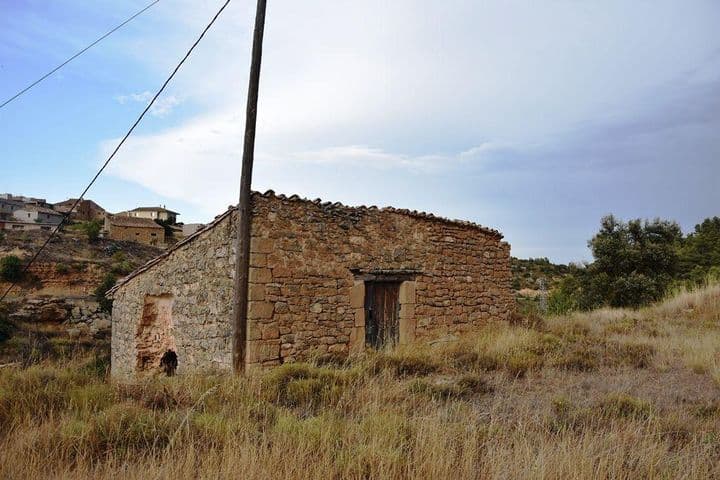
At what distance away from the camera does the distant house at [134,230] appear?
44.4 metres

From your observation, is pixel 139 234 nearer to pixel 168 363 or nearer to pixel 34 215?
pixel 34 215

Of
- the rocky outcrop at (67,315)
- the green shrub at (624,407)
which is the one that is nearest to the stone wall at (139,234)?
the rocky outcrop at (67,315)

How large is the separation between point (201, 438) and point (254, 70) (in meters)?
6.08

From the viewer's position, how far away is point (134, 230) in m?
45.5

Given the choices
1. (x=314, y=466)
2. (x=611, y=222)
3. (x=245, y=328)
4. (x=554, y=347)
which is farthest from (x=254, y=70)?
(x=611, y=222)

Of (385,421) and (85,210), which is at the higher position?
(85,210)

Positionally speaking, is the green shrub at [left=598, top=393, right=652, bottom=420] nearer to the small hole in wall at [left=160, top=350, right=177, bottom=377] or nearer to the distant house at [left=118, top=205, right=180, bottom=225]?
the small hole in wall at [left=160, top=350, right=177, bottom=377]

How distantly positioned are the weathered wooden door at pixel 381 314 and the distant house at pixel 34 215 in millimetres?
55969

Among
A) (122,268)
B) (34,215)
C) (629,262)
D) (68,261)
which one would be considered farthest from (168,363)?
(34,215)

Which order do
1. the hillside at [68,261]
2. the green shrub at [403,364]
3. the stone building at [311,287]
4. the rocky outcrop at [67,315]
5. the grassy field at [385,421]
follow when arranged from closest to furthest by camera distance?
1. the grassy field at [385,421]
2. the green shrub at [403,364]
3. the stone building at [311,287]
4. the rocky outcrop at [67,315]
5. the hillside at [68,261]

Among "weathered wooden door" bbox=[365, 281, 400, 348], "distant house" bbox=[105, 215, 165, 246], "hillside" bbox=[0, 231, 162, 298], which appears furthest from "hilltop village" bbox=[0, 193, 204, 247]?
"weathered wooden door" bbox=[365, 281, 400, 348]

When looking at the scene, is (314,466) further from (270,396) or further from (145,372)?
(145,372)

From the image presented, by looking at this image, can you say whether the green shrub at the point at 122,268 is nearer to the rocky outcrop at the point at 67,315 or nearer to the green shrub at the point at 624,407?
the rocky outcrop at the point at 67,315

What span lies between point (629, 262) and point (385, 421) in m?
21.0
